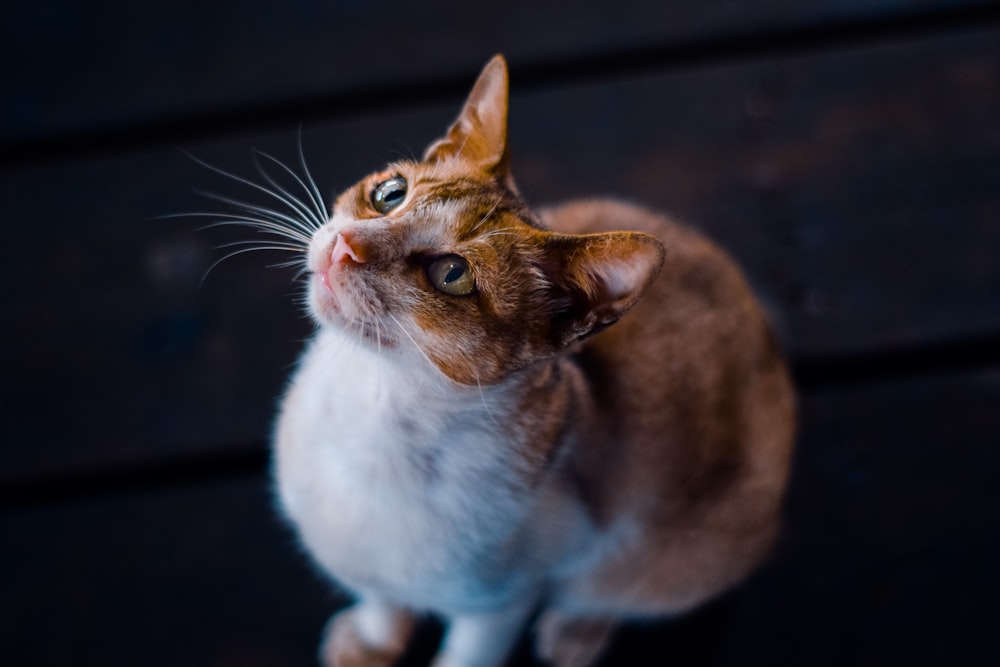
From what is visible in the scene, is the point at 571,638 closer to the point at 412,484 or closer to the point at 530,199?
the point at 412,484

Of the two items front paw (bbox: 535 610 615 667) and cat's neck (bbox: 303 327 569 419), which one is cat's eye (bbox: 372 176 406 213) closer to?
cat's neck (bbox: 303 327 569 419)

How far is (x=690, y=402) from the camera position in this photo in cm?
101

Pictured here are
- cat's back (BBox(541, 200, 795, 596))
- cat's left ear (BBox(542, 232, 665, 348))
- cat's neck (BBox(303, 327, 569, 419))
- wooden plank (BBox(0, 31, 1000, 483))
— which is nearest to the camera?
cat's left ear (BBox(542, 232, 665, 348))

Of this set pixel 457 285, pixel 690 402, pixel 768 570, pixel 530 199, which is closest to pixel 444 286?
pixel 457 285

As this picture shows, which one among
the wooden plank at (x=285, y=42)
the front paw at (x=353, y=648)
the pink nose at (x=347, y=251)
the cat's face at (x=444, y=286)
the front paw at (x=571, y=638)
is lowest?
the front paw at (x=571, y=638)

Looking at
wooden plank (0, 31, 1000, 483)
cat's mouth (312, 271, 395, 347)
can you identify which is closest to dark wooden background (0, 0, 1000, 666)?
wooden plank (0, 31, 1000, 483)

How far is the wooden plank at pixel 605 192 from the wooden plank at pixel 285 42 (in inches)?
3.2

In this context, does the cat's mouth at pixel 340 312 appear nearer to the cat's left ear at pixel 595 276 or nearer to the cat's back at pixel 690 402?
the cat's left ear at pixel 595 276

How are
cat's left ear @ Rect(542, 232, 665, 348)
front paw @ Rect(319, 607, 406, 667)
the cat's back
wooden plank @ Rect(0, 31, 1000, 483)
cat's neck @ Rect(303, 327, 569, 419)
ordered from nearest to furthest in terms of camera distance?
1. cat's left ear @ Rect(542, 232, 665, 348)
2. cat's neck @ Rect(303, 327, 569, 419)
3. the cat's back
4. front paw @ Rect(319, 607, 406, 667)
5. wooden plank @ Rect(0, 31, 1000, 483)

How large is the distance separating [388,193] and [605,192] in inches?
28.3

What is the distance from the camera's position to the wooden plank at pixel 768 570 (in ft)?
4.24

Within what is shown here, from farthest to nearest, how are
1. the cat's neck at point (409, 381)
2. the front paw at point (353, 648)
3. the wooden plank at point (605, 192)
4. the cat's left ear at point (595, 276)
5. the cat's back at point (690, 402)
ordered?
the wooden plank at point (605, 192) → the front paw at point (353, 648) → the cat's back at point (690, 402) → the cat's neck at point (409, 381) → the cat's left ear at point (595, 276)

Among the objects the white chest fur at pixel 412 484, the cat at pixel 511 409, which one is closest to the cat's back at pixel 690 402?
the cat at pixel 511 409

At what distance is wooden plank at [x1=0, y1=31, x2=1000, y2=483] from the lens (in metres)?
1.37
